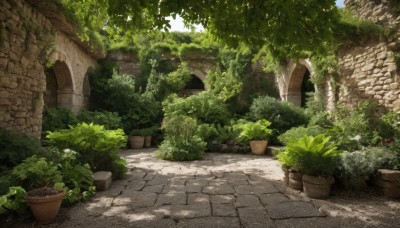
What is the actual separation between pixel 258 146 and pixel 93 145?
458cm

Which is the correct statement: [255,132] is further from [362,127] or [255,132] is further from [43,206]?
[43,206]

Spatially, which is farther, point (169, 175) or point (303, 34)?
point (169, 175)

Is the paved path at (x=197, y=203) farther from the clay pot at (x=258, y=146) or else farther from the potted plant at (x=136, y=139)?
the potted plant at (x=136, y=139)

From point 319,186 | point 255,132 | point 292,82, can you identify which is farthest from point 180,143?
point 292,82

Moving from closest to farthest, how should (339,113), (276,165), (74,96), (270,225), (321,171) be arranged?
(270,225) < (321,171) < (276,165) < (339,113) < (74,96)

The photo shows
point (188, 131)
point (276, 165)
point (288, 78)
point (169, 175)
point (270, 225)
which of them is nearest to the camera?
point (270, 225)

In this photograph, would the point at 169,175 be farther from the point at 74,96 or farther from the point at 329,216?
the point at 74,96

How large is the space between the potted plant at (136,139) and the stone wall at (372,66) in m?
6.23

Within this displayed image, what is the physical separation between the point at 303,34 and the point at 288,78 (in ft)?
25.1

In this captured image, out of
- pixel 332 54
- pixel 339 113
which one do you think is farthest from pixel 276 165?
pixel 332 54

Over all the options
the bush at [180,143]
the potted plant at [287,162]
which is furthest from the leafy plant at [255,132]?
the potted plant at [287,162]

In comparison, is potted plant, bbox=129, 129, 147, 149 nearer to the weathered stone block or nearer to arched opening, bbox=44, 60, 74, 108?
arched opening, bbox=44, 60, 74, 108

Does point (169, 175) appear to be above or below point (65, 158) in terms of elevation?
below

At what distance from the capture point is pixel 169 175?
5.03 meters
